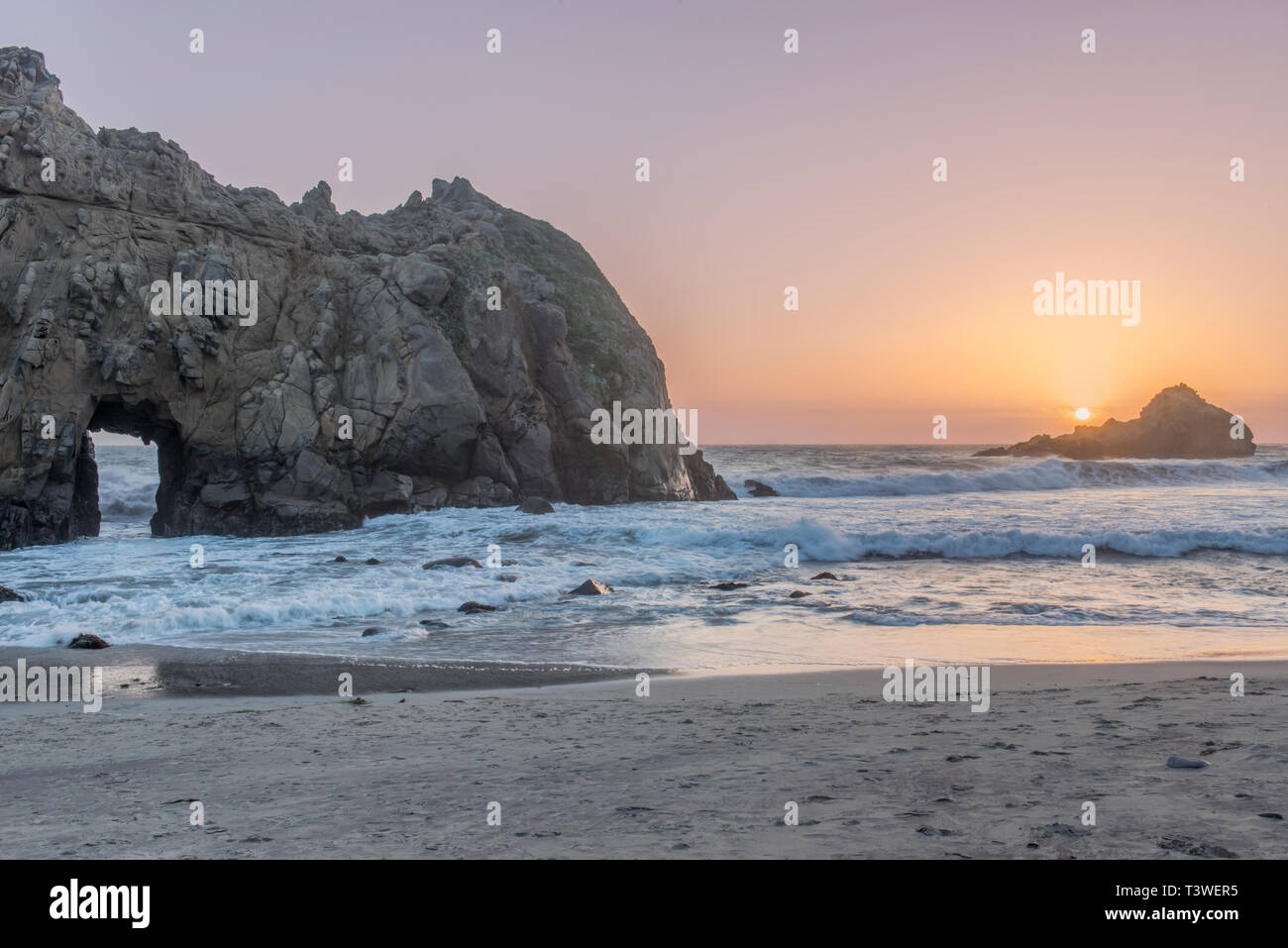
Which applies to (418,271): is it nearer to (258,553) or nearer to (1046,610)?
(258,553)

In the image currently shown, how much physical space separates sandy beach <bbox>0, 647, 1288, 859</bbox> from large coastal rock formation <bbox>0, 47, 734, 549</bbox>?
19.1 meters

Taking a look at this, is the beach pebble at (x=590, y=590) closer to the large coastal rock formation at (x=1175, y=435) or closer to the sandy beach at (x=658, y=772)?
the sandy beach at (x=658, y=772)

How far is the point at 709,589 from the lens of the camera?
17.7 metres

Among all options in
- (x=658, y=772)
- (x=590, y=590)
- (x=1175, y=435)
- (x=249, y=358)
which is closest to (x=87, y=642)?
(x=590, y=590)

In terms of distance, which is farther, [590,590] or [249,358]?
[249,358]

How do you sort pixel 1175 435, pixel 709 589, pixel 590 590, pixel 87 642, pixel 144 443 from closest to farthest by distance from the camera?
pixel 87 642
pixel 590 590
pixel 709 589
pixel 144 443
pixel 1175 435

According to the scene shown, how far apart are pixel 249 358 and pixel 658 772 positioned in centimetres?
2680

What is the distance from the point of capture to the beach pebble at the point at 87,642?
11508 mm

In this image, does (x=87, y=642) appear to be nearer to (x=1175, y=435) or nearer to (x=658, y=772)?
(x=658, y=772)

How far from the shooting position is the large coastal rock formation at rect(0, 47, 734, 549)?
984 inches

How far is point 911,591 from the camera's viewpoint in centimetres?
1738

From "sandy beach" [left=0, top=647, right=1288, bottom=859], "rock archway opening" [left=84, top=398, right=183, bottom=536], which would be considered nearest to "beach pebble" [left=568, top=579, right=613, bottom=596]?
"sandy beach" [left=0, top=647, right=1288, bottom=859]

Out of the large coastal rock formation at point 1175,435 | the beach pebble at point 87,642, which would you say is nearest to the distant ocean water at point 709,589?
the beach pebble at point 87,642
